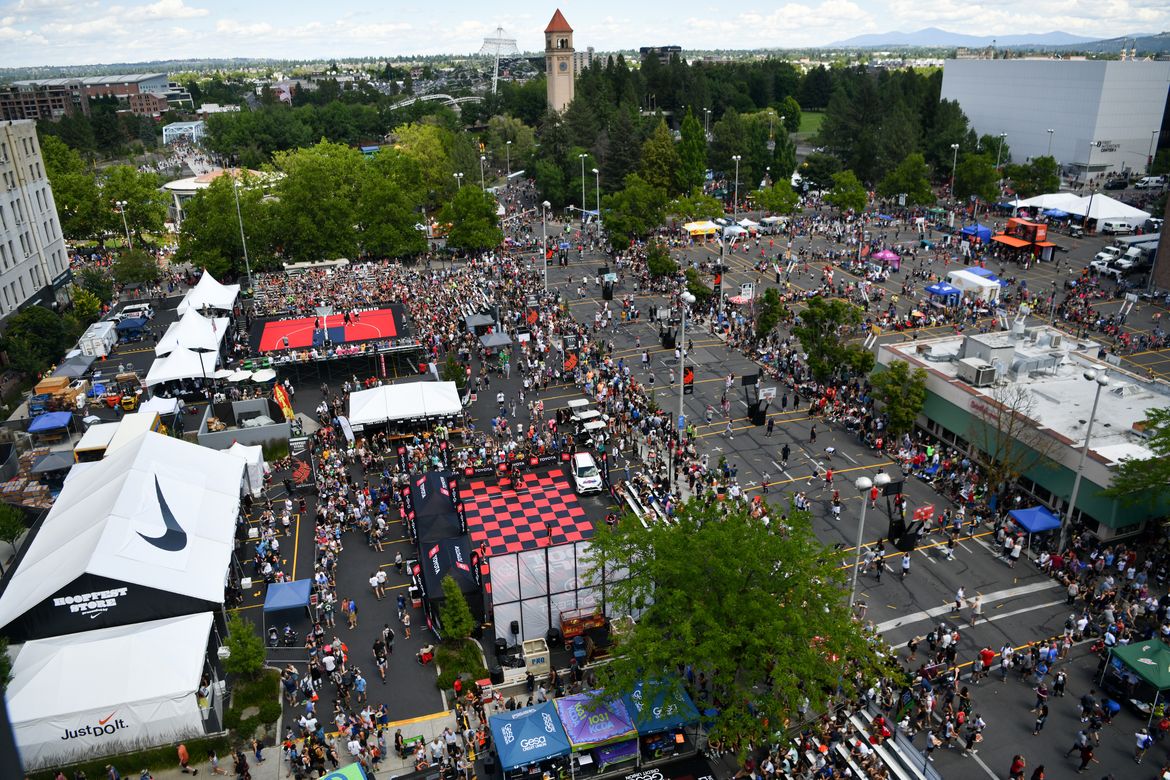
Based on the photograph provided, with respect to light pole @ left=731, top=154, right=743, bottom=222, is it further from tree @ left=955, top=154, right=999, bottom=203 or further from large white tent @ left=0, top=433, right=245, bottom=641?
large white tent @ left=0, top=433, right=245, bottom=641

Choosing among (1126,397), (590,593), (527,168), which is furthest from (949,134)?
(590,593)

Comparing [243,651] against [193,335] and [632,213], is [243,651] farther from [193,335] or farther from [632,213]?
[632,213]

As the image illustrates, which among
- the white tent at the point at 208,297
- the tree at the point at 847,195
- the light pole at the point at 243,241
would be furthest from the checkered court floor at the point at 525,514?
the tree at the point at 847,195

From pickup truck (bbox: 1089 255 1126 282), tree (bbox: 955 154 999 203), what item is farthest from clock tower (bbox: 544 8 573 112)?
pickup truck (bbox: 1089 255 1126 282)

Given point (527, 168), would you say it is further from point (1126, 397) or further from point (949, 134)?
point (1126, 397)

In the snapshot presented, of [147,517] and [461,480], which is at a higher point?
[147,517]

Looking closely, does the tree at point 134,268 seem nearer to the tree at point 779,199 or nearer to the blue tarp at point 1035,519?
the tree at point 779,199
